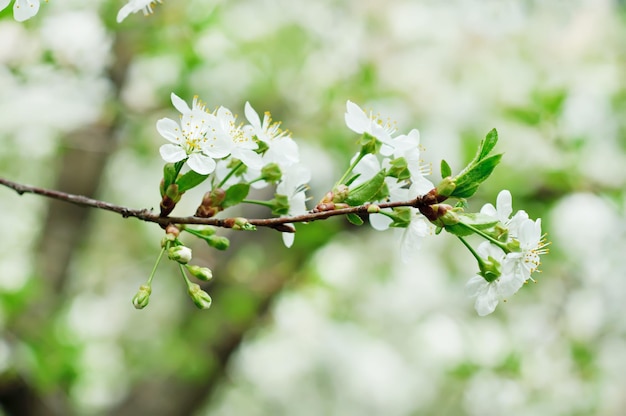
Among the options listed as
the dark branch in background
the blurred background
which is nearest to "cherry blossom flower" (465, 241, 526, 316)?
the dark branch in background

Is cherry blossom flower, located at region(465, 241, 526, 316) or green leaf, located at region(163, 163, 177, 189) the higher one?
cherry blossom flower, located at region(465, 241, 526, 316)

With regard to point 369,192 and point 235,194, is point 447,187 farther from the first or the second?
point 235,194

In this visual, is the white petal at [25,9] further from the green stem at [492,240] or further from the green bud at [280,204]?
the green stem at [492,240]

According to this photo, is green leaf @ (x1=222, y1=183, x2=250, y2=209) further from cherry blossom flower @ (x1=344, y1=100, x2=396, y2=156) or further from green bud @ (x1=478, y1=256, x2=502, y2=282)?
green bud @ (x1=478, y1=256, x2=502, y2=282)

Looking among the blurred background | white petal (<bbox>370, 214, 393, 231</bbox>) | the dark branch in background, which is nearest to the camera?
the dark branch in background

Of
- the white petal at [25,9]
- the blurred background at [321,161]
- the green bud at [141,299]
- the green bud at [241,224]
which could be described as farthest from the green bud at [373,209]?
the blurred background at [321,161]

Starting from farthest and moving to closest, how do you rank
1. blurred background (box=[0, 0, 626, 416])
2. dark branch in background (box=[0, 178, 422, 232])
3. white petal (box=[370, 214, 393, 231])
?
blurred background (box=[0, 0, 626, 416])
white petal (box=[370, 214, 393, 231])
dark branch in background (box=[0, 178, 422, 232])

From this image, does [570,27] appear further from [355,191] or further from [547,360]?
[355,191]
